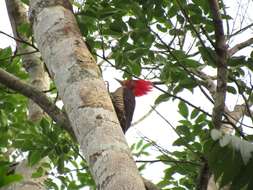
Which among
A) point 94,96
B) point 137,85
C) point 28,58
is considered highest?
point 28,58

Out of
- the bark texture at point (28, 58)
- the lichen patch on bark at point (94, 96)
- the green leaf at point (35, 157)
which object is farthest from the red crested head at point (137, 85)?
the lichen patch on bark at point (94, 96)

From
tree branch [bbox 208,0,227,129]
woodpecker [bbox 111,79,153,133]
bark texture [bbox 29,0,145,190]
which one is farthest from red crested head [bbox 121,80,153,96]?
A: tree branch [bbox 208,0,227,129]

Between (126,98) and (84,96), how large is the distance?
1.72m

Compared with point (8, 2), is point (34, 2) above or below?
below

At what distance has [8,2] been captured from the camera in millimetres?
3840

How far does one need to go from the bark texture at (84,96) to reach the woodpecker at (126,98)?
42.2 inches

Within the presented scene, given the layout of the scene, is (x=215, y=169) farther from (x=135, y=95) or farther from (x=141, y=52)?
(x=135, y=95)

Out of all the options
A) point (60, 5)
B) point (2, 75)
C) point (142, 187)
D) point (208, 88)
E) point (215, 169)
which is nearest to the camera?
point (142, 187)

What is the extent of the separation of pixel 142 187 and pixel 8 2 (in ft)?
9.14

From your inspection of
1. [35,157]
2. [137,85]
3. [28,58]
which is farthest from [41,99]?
[137,85]

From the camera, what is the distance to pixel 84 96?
5.59 feet

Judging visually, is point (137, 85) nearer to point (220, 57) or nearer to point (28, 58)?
point (28, 58)

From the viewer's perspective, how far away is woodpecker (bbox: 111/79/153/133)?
3.16m

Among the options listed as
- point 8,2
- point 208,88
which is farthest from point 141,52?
point 8,2
